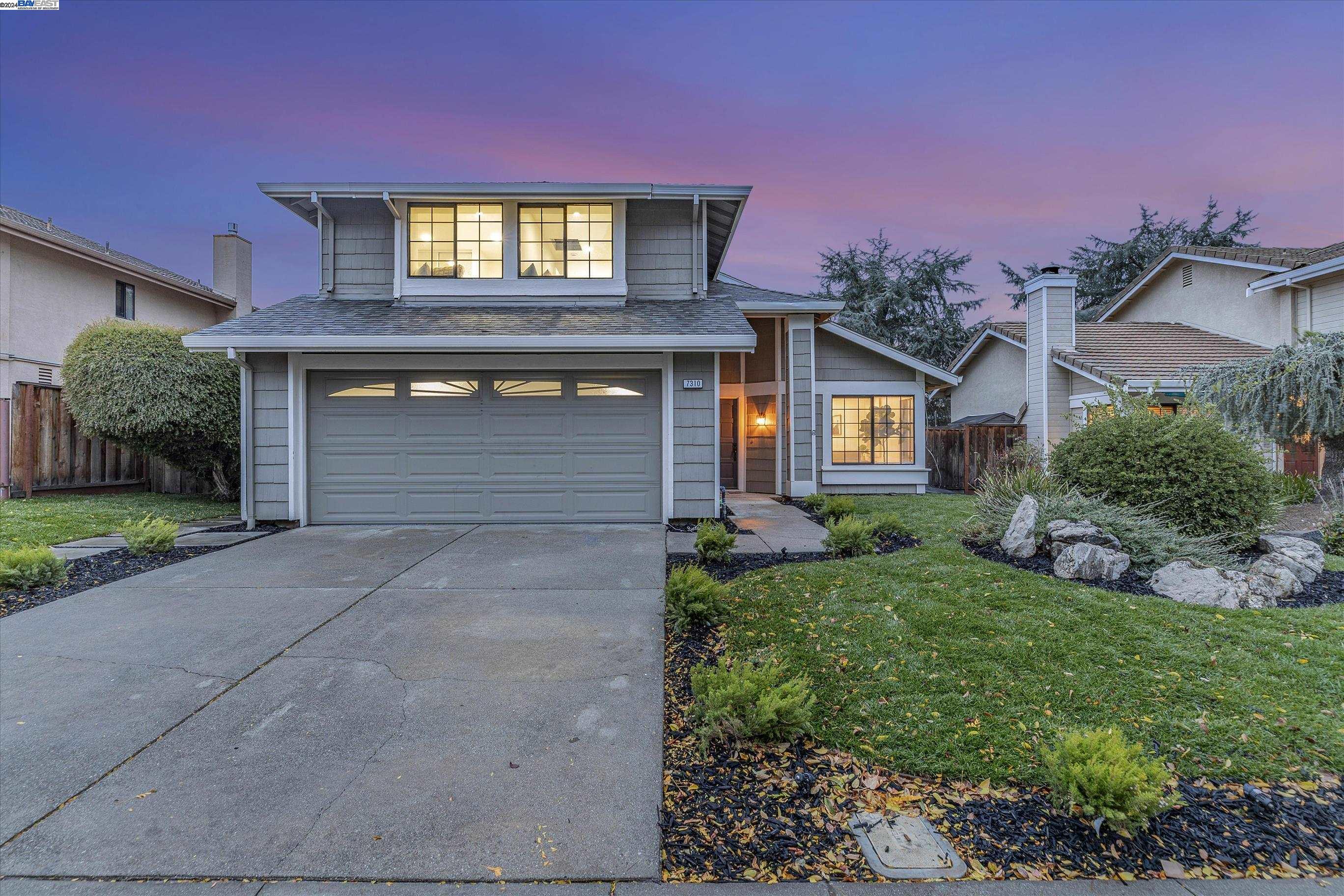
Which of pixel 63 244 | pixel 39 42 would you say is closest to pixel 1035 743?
pixel 63 244

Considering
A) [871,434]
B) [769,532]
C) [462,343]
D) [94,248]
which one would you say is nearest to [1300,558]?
[769,532]

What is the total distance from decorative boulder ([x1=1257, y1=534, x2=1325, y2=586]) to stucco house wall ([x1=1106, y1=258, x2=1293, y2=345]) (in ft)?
31.1

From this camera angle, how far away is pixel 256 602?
469 cm

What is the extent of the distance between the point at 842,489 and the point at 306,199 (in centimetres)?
1086

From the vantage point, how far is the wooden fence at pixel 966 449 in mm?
13094

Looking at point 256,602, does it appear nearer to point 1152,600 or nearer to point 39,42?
point 1152,600

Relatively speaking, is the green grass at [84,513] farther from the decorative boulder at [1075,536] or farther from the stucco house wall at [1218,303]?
the stucco house wall at [1218,303]

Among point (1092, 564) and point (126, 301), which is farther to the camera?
point (126, 301)

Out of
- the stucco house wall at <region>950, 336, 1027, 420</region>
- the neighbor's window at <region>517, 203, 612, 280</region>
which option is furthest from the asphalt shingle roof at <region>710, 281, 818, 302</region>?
the stucco house wall at <region>950, 336, 1027, 420</region>

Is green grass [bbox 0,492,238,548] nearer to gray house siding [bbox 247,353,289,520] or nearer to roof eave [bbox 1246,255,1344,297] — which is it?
gray house siding [bbox 247,353,289,520]

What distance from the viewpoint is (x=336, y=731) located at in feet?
9.17

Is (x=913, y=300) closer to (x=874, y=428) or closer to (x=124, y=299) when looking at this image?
(x=874, y=428)

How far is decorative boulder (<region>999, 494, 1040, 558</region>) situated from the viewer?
5.44m

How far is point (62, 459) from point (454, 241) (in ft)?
27.6
